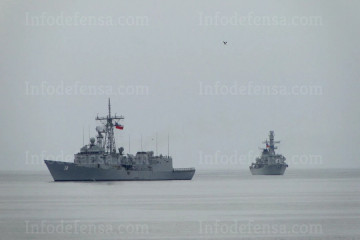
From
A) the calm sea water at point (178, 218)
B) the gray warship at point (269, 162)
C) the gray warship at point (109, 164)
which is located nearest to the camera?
the calm sea water at point (178, 218)

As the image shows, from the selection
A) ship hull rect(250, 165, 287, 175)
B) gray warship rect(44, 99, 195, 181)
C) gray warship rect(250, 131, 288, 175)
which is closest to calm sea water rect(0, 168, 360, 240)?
gray warship rect(44, 99, 195, 181)

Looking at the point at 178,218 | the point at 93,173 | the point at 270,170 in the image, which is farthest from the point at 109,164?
the point at 270,170

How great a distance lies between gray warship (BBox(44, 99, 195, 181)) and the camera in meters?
116

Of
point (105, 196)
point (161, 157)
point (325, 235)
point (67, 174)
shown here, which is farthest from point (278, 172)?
point (325, 235)

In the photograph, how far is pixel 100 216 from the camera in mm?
61344

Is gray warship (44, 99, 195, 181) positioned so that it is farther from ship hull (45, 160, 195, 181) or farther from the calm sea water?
the calm sea water

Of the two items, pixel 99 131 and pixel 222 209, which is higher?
pixel 99 131

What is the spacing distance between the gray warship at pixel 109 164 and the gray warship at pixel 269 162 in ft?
165

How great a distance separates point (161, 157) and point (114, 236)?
77.7 meters

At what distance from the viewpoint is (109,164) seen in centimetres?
11856

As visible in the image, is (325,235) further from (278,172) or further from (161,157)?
(278,172)

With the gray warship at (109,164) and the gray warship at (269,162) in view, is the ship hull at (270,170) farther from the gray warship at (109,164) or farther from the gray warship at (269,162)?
the gray warship at (109,164)

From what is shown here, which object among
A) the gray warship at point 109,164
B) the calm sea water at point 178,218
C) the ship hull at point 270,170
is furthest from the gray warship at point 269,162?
the calm sea water at point 178,218

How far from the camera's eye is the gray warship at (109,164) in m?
116
